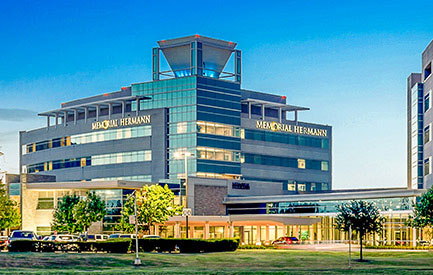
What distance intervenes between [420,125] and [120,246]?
48.3 meters

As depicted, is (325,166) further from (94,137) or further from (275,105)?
(94,137)

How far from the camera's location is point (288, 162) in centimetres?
15512

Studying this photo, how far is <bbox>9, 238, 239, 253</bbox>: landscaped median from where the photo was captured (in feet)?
226

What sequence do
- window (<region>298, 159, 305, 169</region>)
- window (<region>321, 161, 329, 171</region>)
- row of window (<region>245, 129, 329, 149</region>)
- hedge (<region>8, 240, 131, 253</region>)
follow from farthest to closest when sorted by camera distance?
window (<region>321, 161, 329, 171</region>)
window (<region>298, 159, 305, 169</region>)
row of window (<region>245, 129, 329, 149</region>)
hedge (<region>8, 240, 131, 253</region>)

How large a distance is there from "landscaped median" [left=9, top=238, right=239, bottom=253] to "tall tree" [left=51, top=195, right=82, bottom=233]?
25.9 meters

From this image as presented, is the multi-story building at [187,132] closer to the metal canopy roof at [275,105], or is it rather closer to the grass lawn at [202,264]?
the metal canopy roof at [275,105]

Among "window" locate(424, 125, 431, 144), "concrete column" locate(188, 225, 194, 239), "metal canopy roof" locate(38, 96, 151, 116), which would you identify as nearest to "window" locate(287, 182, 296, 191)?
"metal canopy roof" locate(38, 96, 151, 116)

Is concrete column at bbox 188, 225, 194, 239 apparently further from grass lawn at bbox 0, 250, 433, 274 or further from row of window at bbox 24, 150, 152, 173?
grass lawn at bbox 0, 250, 433, 274

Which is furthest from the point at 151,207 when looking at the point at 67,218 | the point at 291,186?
the point at 291,186

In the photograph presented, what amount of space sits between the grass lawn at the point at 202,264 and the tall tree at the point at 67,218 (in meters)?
33.0

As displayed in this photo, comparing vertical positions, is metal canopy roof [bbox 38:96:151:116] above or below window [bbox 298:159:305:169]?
above

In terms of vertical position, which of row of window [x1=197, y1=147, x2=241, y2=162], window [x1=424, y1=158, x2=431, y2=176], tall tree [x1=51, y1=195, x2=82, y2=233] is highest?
row of window [x1=197, y1=147, x2=241, y2=162]

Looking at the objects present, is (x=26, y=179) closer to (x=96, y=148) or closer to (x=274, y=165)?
(x=96, y=148)

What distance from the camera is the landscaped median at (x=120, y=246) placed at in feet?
226
